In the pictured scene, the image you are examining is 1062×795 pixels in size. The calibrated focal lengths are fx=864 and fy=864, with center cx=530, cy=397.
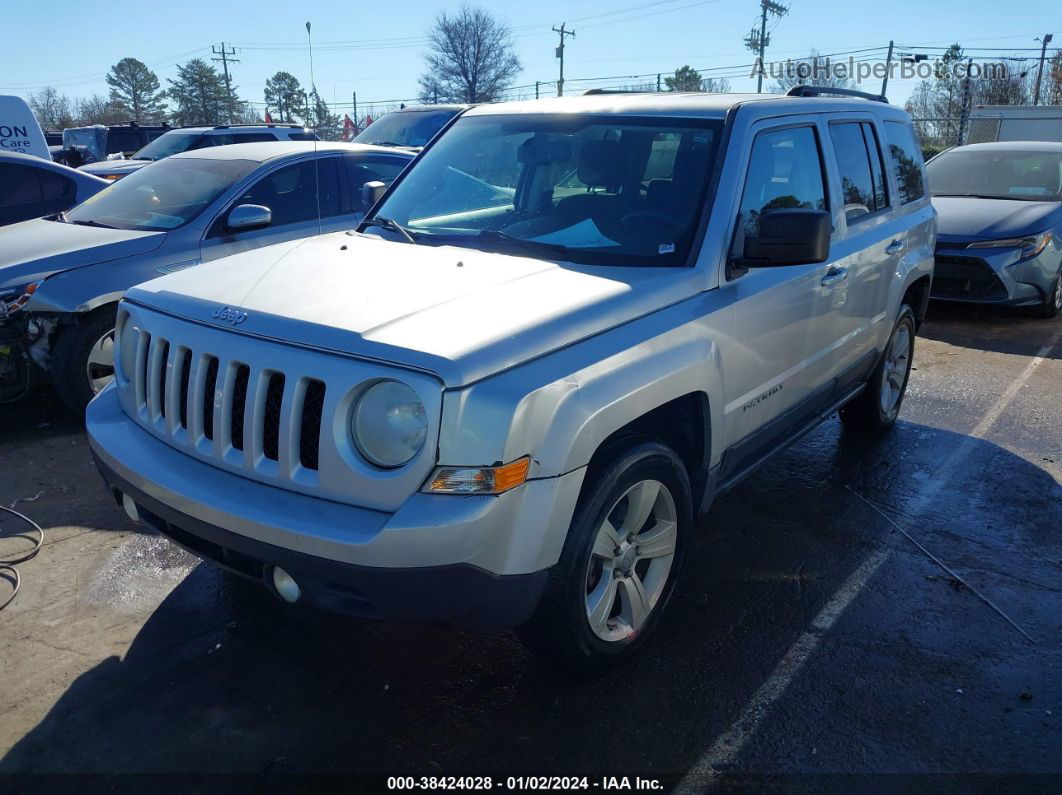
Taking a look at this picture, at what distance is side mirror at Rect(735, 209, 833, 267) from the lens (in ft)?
10.3

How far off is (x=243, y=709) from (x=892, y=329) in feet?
13.9

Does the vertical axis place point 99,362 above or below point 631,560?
above

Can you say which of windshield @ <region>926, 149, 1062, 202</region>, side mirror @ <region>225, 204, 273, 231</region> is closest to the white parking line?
side mirror @ <region>225, 204, 273, 231</region>

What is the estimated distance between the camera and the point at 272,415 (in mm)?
2664

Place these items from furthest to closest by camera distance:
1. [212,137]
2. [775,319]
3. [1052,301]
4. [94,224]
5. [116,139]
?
[116,139], [212,137], [1052,301], [94,224], [775,319]

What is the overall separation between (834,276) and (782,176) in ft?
1.99

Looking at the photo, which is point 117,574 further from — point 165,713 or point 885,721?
point 885,721

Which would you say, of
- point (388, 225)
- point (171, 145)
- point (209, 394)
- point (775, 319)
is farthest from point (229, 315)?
point (171, 145)

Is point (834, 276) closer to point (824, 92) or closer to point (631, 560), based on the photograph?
point (824, 92)


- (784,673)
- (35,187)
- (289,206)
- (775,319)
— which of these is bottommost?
(784,673)

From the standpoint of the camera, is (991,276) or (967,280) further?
(967,280)

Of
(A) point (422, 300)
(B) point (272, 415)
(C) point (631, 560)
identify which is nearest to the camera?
(B) point (272, 415)

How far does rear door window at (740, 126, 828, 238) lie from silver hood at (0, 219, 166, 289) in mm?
3971

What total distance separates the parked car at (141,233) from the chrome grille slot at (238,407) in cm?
266
